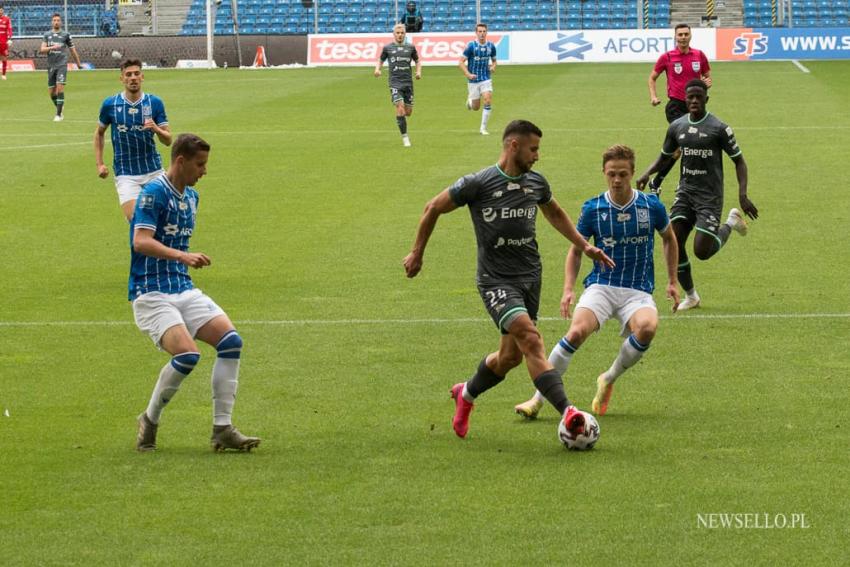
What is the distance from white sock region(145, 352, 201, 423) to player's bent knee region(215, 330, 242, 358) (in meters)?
0.15

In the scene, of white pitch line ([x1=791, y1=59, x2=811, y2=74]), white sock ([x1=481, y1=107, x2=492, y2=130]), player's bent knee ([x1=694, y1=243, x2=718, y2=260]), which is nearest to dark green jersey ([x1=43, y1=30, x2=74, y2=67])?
white sock ([x1=481, y1=107, x2=492, y2=130])

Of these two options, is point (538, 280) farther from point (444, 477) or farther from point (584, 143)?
point (584, 143)

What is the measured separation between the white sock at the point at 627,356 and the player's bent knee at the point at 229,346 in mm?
2640

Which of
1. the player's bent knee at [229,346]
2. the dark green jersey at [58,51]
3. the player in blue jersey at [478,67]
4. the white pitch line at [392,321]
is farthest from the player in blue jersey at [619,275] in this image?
the dark green jersey at [58,51]

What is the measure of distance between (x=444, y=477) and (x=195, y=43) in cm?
4875

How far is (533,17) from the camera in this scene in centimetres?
5741

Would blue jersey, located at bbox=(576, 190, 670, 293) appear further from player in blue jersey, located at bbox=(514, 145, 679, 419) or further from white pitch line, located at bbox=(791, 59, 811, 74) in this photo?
white pitch line, located at bbox=(791, 59, 811, 74)

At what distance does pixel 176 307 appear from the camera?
30.3 feet

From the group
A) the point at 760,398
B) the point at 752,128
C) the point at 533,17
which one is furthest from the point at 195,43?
the point at 760,398

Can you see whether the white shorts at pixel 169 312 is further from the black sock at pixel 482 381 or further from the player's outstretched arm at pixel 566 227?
the player's outstretched arm at pixel 566 227

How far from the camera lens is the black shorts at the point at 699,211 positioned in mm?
14336

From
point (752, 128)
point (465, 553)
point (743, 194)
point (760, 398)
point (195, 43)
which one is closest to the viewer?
point (465, 553)

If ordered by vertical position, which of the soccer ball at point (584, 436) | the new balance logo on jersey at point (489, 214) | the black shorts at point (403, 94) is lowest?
the soccer ball at point (584, 436)

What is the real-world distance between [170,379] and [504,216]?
2.35 meters
